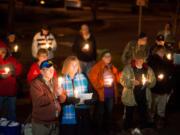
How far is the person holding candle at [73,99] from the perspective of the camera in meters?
8.12

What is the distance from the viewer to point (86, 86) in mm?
8398

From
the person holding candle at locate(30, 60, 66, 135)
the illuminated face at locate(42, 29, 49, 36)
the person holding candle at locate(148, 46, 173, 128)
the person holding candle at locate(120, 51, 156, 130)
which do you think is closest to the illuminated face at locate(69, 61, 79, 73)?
the person holding candle at locate(30, 60, 66, 135)

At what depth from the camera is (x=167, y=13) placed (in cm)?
4459

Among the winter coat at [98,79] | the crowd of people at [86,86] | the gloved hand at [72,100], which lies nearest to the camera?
the crowd of people at [86,86]

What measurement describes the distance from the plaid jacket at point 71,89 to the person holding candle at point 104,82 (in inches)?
52.4

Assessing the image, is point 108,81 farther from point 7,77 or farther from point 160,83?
point 7,77

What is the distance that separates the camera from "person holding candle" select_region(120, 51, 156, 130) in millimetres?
9695

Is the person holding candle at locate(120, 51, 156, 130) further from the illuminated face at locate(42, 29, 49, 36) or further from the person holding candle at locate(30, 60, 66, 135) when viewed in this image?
the illuminated face at locate(42, 29, 49, 36)

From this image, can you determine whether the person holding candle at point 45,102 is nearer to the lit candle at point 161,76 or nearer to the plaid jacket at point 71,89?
the plaid jacket at point 71,89

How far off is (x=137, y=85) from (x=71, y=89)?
1.97 metres

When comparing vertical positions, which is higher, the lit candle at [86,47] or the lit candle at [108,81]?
the lit candle at [86,47]

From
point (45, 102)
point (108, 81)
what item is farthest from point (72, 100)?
point (108, 81)

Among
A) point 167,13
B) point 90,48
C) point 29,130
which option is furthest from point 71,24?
point 29,130

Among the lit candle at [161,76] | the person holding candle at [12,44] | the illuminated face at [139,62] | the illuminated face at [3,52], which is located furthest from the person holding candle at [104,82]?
the person holding candle at [12,44]
